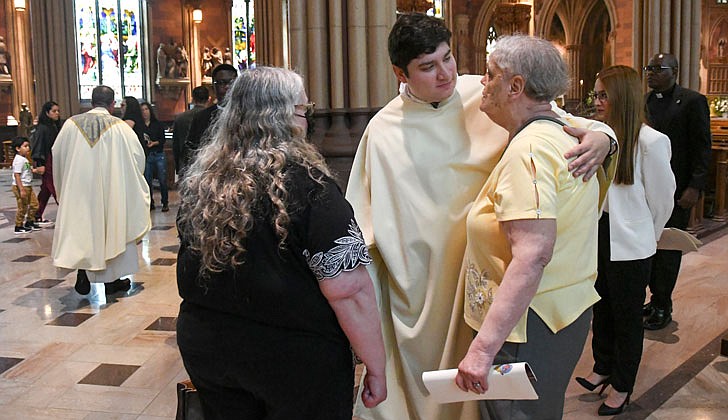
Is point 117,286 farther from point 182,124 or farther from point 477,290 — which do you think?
point 477,290

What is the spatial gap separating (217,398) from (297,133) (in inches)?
26.0

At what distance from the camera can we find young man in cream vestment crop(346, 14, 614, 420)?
2029mm

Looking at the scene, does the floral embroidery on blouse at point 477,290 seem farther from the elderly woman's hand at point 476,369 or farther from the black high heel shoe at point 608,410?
the black high heel shoe at point 608,410

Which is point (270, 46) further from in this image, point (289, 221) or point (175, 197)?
point (289, 221)

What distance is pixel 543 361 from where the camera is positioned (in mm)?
1863

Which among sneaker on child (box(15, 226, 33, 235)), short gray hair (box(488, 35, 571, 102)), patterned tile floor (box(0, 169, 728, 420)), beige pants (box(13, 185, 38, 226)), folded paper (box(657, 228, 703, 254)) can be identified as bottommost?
patterned tile floor (box(0, 169, 728, 420))

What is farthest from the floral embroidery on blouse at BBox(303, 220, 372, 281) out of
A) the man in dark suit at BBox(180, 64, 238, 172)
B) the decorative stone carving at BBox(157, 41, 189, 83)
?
the decorative stone carving at BBox(157, 41, 189, 83)

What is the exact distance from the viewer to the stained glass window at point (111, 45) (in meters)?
20.8

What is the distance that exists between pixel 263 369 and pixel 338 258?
31 centimetres

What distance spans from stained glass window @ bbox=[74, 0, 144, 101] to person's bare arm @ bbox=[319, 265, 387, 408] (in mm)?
20233

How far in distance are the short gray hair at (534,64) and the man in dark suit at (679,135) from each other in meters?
3.02

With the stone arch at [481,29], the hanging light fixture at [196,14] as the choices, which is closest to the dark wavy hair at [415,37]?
the stone arch at [481,29]

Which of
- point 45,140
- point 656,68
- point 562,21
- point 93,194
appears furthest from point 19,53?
Answer: point 656,68

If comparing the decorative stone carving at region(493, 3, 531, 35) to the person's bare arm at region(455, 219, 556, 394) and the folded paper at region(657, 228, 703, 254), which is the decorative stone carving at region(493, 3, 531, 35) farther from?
the person's bare arm at region(455, 219, 556, 394)
